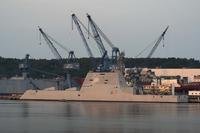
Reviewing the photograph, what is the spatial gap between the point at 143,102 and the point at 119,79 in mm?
8108

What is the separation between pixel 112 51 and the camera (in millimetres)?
168375

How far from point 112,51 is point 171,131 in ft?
340

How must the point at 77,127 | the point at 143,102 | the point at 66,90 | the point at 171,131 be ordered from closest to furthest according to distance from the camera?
the point at 171,131 < the point at 77,127 < the point at 143,102 < the point at 66,90

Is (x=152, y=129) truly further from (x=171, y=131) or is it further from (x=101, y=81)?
(x=101, y=81)

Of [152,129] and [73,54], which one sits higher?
[73,54]

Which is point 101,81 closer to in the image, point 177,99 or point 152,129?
point 177,99

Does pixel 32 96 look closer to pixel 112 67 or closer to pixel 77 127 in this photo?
pixel 112 67

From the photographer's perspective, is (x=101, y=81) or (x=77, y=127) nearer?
(x=77, y=127)

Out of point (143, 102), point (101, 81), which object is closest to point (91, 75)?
point (101, 81)

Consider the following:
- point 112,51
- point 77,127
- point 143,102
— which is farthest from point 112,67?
point 77,127

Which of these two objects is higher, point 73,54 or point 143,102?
point 73,54

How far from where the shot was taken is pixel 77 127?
7006cm

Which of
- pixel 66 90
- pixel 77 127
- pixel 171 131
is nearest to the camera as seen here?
pixel 171 131

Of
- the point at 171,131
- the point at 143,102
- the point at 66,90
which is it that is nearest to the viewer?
the point at 171,131
